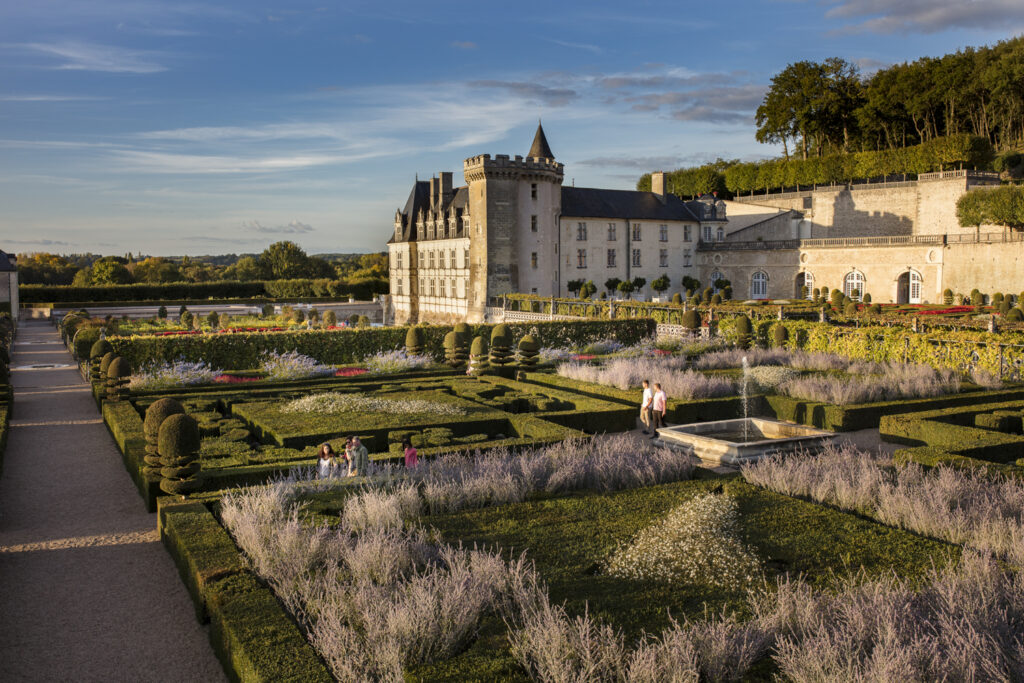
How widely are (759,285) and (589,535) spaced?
51589 millimetres

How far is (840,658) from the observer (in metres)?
5.19

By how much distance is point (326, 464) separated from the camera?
35.5ft

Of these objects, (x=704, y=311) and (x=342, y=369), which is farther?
(x=704, y=311)

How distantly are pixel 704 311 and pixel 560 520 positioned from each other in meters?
23.9

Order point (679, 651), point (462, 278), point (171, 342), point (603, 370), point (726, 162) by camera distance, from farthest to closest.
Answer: point (726, 162) < point (462, 278) < point (171, 342) < point (603, 370) < point (679, 651)

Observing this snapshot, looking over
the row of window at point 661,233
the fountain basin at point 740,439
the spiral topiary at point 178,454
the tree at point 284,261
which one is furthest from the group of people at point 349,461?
the tree at point 284,261

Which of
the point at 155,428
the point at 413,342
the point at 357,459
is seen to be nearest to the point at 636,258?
the point at 413,342

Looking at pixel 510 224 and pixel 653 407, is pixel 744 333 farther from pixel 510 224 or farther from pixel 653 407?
pixel 510 224

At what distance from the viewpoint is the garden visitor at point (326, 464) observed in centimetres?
1077

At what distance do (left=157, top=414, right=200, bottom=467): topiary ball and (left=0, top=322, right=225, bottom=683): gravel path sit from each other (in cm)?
97

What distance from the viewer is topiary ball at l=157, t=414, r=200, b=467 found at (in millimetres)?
9922

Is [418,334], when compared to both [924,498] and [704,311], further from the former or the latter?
[924,498]

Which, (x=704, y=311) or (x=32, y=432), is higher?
(x=704, y=311)

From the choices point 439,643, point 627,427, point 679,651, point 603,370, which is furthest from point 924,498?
point 603,370
